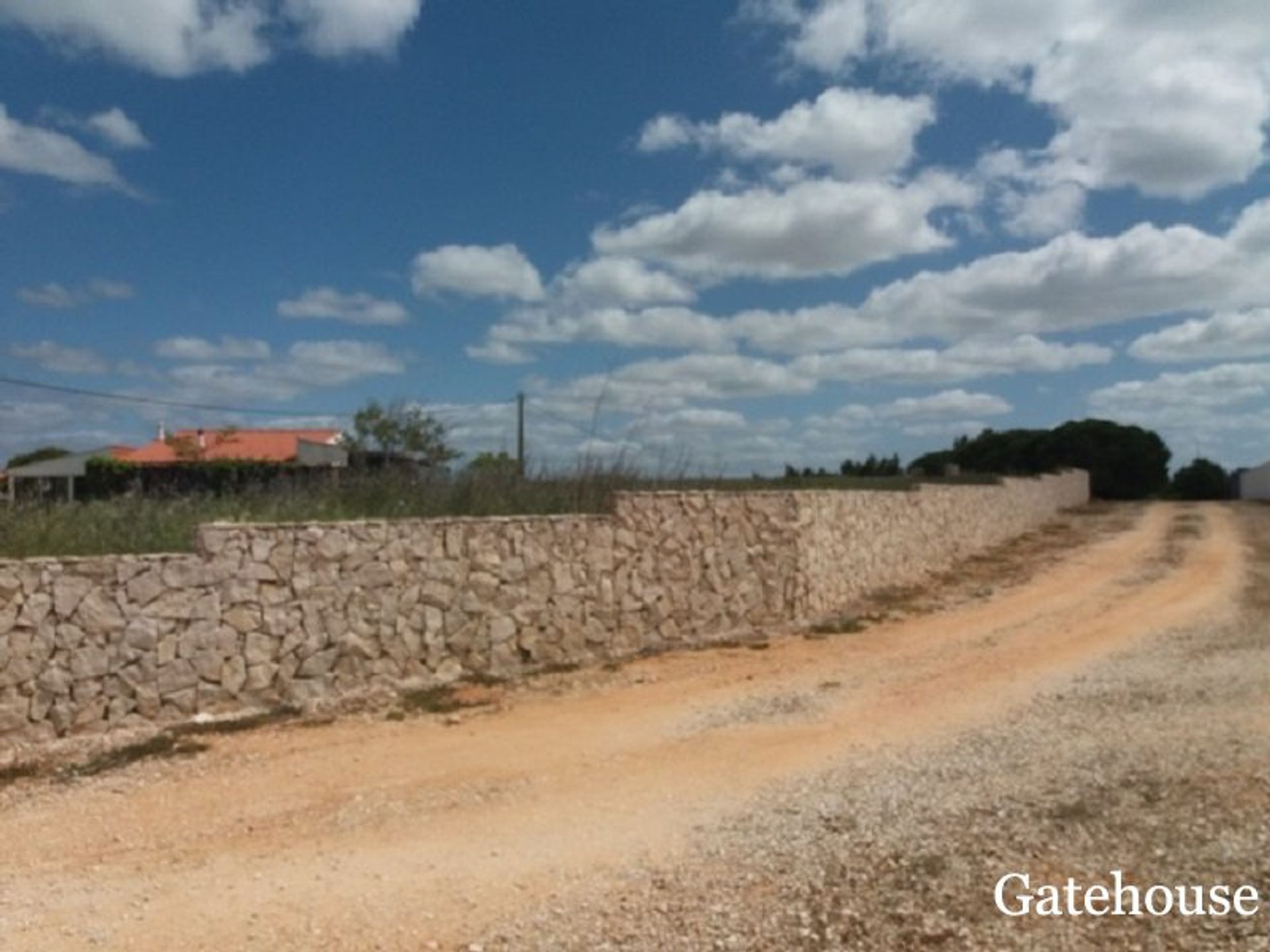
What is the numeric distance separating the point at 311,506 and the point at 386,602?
1748 mm

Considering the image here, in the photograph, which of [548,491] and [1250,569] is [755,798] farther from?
[1250,569]

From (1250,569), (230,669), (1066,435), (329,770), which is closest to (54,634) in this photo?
(230,669)

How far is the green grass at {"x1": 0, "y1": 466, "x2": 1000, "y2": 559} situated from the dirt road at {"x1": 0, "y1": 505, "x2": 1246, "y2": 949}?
234cm

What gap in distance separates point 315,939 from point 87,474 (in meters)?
17.1

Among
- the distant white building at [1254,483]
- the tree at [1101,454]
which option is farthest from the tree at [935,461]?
the distant white building at [1254,483]

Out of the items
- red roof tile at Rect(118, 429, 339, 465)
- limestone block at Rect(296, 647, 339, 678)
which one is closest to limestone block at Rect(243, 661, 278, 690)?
limestone block at Rect(296, 647, 339, 678)

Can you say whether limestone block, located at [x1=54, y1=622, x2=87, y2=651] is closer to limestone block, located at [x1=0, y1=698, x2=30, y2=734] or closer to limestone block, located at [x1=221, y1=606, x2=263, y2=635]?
limestone block, located at [x1=0, y1=698, x2=30, y2=734]

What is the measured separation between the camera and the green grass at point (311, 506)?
9.38 m

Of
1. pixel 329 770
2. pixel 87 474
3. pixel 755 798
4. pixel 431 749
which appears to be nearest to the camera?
pixel 755 798

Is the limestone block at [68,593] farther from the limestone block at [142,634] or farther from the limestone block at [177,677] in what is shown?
the limestone block at [177,677]

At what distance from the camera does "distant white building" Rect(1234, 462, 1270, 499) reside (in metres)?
44.9

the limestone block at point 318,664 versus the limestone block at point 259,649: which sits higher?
the limestone block at point 259,649

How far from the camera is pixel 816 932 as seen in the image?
15.0 ft

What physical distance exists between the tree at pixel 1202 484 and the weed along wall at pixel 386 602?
137ft
